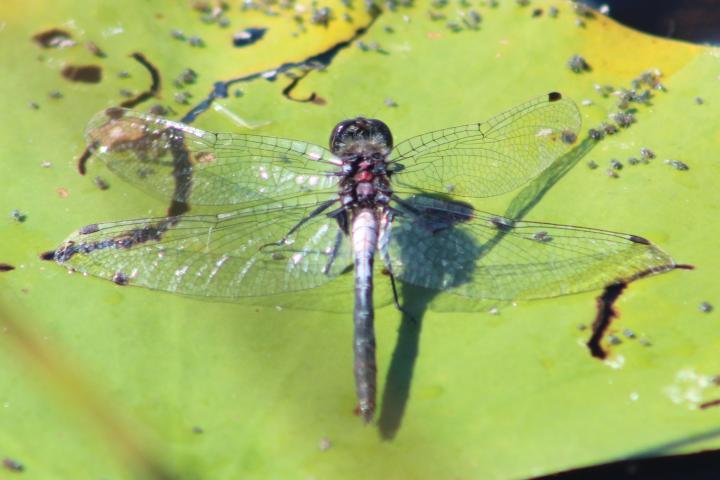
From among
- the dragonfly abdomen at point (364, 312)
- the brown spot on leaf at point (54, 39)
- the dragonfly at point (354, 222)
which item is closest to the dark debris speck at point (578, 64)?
the dragonfly at point (354, 222)

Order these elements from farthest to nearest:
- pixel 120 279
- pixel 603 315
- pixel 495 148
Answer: pixel 495 148
pixel 120 279
pixel 603 315

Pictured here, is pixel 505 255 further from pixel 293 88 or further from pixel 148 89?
pixel 148 89

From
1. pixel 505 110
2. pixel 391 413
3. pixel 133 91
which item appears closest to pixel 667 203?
pixel 505 110

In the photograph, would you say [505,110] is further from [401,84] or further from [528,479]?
[528,479]

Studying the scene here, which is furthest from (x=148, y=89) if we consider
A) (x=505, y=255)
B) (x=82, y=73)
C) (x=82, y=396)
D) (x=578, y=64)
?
(x=578, y=64)

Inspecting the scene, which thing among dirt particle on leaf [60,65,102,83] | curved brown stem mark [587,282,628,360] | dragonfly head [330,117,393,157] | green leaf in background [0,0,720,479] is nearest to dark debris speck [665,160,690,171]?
green leaf in background [0,0,720,479]
